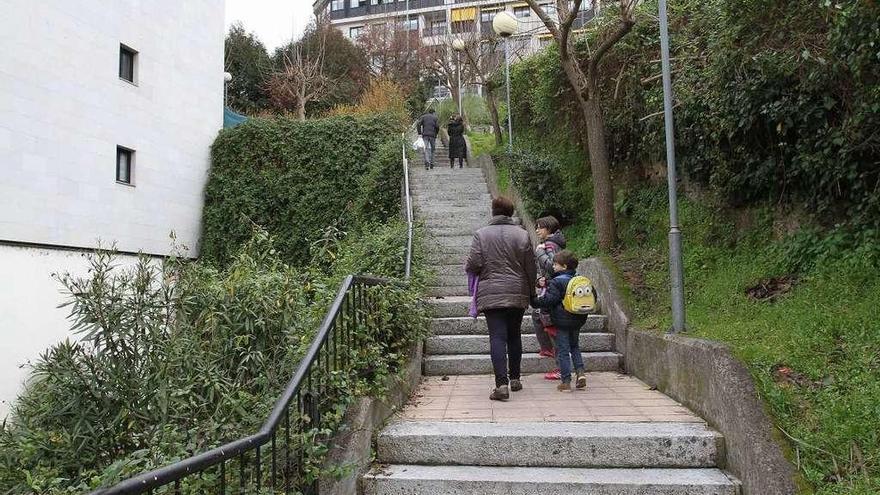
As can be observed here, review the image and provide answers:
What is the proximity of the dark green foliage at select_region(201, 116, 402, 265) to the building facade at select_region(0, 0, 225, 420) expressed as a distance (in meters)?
0.81

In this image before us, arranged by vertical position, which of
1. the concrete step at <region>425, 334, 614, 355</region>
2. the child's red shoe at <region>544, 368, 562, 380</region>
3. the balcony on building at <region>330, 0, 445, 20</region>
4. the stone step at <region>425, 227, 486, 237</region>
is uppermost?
the balcony on building at <region>330, 0, 445, 20</region>

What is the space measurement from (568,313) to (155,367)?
318cm

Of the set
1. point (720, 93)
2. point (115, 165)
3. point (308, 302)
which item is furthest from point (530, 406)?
point (115, 165)

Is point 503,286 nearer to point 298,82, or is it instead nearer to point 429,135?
point 429,135

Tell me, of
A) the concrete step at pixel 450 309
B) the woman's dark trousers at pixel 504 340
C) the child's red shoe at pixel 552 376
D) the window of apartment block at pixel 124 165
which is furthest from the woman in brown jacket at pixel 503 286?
the window of apartment block at pixel 124 165

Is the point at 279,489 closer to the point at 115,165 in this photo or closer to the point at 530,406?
the point at 530,406

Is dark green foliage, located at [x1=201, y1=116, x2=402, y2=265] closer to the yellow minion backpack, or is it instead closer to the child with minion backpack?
the child with minion backpack

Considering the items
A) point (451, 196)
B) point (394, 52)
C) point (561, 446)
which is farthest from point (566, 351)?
point (394, 52)

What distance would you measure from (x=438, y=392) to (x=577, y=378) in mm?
1176

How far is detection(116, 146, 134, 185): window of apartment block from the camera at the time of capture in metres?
13.3

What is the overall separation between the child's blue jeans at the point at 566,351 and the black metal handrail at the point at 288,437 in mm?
1720

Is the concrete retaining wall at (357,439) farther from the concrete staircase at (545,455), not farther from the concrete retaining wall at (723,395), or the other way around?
the concrete retaining wall at (723,395)

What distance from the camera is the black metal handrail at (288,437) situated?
201 centimetres

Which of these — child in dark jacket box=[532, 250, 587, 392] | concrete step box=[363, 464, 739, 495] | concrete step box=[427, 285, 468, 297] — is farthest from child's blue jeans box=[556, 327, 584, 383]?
concrete step box=[427, 285, 468, 297]
